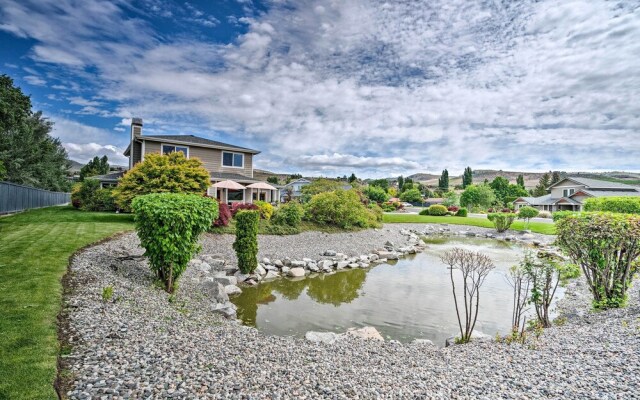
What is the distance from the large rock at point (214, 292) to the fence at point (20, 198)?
1641cm

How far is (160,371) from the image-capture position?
3369 millimetres

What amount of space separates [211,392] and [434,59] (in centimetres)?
1463

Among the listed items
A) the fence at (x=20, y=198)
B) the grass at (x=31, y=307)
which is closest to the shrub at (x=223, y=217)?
the grass at (x=31, y=307)

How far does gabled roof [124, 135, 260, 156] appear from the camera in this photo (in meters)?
21.3

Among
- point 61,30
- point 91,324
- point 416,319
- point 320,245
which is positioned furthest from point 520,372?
point 61,30

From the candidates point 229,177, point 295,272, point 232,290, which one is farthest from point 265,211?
point 232,290

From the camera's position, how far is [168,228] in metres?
6.45

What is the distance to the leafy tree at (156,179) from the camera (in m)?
14.7

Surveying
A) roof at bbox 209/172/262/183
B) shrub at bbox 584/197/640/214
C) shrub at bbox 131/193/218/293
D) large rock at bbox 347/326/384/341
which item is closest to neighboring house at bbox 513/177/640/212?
shrub at bbox 584/197/640/214

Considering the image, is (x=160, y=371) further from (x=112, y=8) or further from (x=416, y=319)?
(x=112, y=8)

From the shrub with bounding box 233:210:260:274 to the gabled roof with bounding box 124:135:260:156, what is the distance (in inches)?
579

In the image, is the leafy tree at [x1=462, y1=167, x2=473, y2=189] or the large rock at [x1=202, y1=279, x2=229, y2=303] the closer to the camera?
the large rock at [x1=202, y1=279, x2=229, y2=303]

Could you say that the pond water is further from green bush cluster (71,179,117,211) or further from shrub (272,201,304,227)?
green bush cluster (71,179,117,211)

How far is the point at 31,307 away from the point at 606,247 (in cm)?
1052
